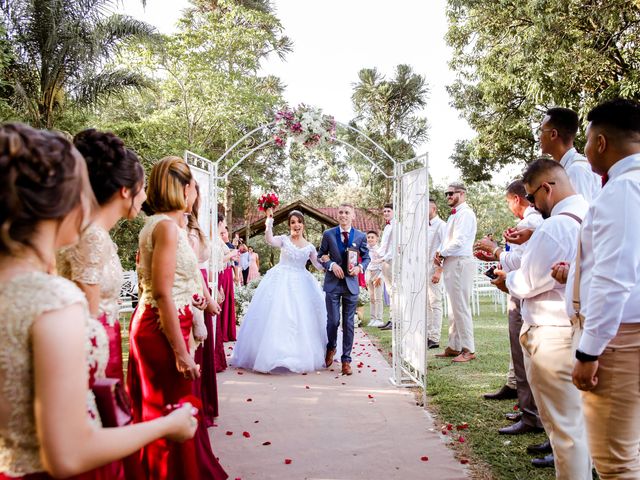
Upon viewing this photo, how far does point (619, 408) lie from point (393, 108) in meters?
31.2

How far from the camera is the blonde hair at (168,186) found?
3105 millimetres

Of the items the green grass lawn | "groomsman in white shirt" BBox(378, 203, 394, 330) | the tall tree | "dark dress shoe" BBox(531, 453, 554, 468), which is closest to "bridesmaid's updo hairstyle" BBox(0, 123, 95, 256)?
the green grass lawn

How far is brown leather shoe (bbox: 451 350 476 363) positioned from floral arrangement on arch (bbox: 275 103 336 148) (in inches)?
145

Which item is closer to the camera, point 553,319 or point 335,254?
point 553,319

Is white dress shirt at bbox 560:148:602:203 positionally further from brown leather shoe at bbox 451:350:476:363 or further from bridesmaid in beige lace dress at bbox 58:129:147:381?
brown leather shoe at bbox 451:350:476:363

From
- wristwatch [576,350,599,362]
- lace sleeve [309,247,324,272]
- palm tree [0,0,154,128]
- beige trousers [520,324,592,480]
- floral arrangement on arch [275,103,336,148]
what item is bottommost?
beige trousers [520,324,592,480]

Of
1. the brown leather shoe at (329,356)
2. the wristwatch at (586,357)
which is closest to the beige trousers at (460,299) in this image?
the brown leather shoe at (329,356)

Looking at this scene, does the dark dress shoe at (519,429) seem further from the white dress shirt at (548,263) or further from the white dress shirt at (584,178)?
the white dress shirt at (584,178)

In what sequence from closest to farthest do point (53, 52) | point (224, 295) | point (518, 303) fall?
point (518, 303) < point (224, 295) < point (53, 52)

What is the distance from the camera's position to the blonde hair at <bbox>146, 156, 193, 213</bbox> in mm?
3105

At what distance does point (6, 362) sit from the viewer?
122 centimetres

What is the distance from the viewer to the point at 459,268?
8.00 m

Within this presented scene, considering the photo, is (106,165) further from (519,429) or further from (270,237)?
(270,237)

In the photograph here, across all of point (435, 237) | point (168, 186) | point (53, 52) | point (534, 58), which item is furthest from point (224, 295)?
point (534, 58)
